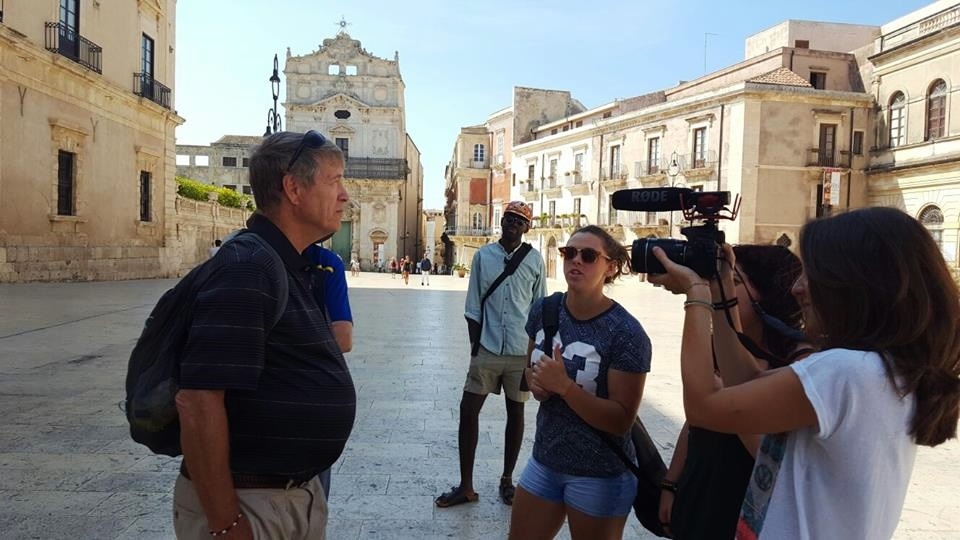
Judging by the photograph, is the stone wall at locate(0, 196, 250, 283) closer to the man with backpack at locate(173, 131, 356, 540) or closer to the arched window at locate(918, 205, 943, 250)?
the man with backpack at locate(173, 131, 356, 540)

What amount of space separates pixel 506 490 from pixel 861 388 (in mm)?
2664

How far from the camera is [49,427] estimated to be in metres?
4.71

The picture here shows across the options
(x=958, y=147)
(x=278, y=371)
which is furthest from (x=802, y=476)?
(x=958, y=147)

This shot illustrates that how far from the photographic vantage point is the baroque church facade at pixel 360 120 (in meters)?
51.8

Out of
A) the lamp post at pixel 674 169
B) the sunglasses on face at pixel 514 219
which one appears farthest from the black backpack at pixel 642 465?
the lamp post at pixel 674 169

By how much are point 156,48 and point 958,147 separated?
29.8 metres

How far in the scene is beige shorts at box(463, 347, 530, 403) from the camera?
377cm

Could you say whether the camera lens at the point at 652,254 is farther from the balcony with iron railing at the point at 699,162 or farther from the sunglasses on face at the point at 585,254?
the balcony with iron railing at the point at 699,162

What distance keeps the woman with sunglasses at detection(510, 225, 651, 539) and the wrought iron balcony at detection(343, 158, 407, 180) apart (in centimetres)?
5088

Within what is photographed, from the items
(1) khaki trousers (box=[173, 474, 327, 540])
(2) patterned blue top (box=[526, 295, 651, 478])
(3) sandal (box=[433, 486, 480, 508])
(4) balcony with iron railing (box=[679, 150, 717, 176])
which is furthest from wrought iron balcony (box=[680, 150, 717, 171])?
(1) khaki trousers (box=[173, 474, 327, 540])

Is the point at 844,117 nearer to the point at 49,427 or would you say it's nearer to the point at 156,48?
the point at 156,48

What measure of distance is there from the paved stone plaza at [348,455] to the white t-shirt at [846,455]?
0.05 m

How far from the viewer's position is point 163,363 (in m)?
1.56

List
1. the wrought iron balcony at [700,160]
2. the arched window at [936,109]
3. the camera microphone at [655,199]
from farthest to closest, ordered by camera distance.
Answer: the wrought iron balcony at [700,160], the arched window at [936,109], the camera microphone at [655,199]
